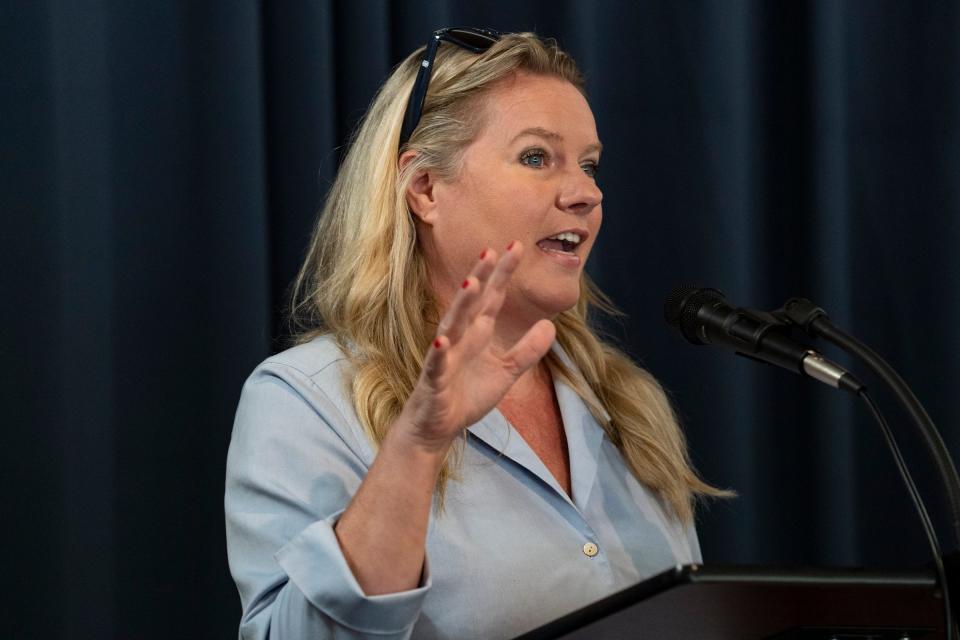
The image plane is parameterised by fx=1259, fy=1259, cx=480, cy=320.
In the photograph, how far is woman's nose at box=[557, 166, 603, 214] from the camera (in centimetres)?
170

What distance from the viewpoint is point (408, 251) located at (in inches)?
69.5

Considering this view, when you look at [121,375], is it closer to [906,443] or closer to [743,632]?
[743,632]

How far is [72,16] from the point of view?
6.24 ft

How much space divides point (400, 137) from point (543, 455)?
0.50 m

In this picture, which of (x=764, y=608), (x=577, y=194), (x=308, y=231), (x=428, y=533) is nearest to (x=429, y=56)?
(x=577, y=194)

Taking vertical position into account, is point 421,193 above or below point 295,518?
above

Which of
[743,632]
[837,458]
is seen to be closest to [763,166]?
[837,458]

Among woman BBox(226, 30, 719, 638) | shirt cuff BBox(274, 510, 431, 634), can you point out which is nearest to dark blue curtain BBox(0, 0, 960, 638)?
woman BBox(226, 30, 719, 638)

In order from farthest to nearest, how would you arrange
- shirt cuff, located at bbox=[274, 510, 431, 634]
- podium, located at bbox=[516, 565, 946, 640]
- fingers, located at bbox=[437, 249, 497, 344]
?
shirt cuff, located at bbox=[274, 510, 431, 634] < fingers, located at bbox=[437, 249, 497, 344] < podium, located at bbox=[516, 565, 946, 640]

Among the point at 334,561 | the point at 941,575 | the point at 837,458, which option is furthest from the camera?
the point at 837,458

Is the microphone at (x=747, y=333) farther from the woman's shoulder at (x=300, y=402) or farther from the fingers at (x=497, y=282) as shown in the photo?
the woman's shoulder at (x=300, y=402)

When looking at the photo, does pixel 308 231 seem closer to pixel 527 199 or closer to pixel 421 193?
pixel 421 193

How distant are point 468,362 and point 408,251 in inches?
25.3

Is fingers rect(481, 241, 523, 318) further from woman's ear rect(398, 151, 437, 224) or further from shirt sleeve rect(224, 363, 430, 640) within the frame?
woman's ear rect(398, 151, 437, 224)
